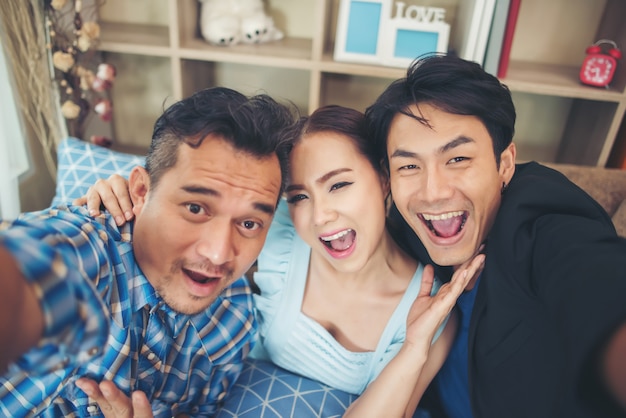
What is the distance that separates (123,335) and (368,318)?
63 centimetres

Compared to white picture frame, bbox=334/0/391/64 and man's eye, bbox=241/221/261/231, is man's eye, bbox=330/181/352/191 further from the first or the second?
white picture frame, bbox=334/0/391/64

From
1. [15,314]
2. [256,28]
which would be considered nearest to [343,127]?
[15,314]

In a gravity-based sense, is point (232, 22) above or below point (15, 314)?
above

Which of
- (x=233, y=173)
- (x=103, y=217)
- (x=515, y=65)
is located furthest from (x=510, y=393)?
(x=515, y=65)

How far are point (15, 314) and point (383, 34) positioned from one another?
62.4 inches

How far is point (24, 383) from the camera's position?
0.88 metres

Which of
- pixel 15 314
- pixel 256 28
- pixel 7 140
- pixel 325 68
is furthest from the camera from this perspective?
pixel 256 28

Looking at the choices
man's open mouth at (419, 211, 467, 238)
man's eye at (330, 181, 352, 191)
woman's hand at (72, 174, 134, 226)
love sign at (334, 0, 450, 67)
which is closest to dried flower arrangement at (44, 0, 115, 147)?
woman's hand at (72, 174, 134, 226)

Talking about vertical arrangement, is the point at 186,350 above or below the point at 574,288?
below

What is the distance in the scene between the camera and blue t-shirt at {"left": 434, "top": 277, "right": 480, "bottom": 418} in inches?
43.3

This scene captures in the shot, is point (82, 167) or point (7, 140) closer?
point (82, 167)

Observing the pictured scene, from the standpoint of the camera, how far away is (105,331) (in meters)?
0.48

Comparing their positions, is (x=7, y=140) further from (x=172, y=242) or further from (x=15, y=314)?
(x=15, y=314)

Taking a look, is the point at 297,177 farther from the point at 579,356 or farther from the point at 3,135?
the point at 3,135
